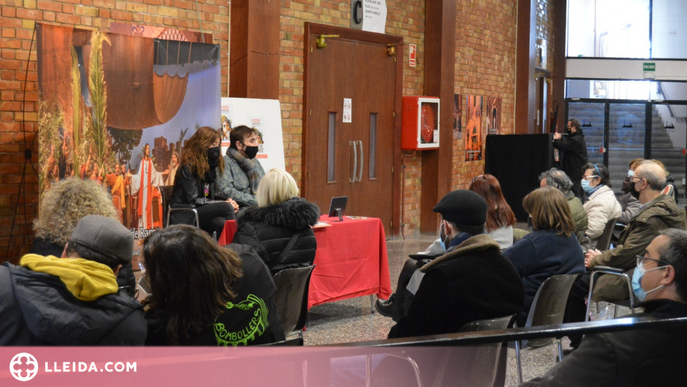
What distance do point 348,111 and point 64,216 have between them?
19.7ft

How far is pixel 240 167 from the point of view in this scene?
21.9ft

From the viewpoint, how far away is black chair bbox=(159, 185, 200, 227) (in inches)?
241

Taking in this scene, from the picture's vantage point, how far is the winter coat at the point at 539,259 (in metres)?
3.87

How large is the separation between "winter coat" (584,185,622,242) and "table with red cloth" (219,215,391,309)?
177 centimetres

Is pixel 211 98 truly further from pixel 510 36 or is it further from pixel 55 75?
pixel 510 36

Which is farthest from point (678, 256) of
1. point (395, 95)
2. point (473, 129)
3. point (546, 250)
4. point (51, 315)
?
point (473, 129)

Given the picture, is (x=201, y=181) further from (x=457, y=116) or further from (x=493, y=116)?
(x=493, y=116)

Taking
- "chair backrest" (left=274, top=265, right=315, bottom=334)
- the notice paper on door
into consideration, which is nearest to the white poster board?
the notice paper on door

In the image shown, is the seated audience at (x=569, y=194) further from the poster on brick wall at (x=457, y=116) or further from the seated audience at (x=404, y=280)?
the poster on brick wall at (x=457, y=116)

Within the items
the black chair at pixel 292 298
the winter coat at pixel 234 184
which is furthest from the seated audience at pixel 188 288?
the winter coat at pixel 234 184

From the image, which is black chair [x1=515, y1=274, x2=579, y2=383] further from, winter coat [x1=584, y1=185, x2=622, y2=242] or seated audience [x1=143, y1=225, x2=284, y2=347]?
winter coat [x1=584, y1=185, x2=622, y2=242]

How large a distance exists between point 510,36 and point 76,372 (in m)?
12.2

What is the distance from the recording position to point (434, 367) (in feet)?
6.61

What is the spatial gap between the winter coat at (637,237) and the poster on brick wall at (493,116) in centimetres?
752
